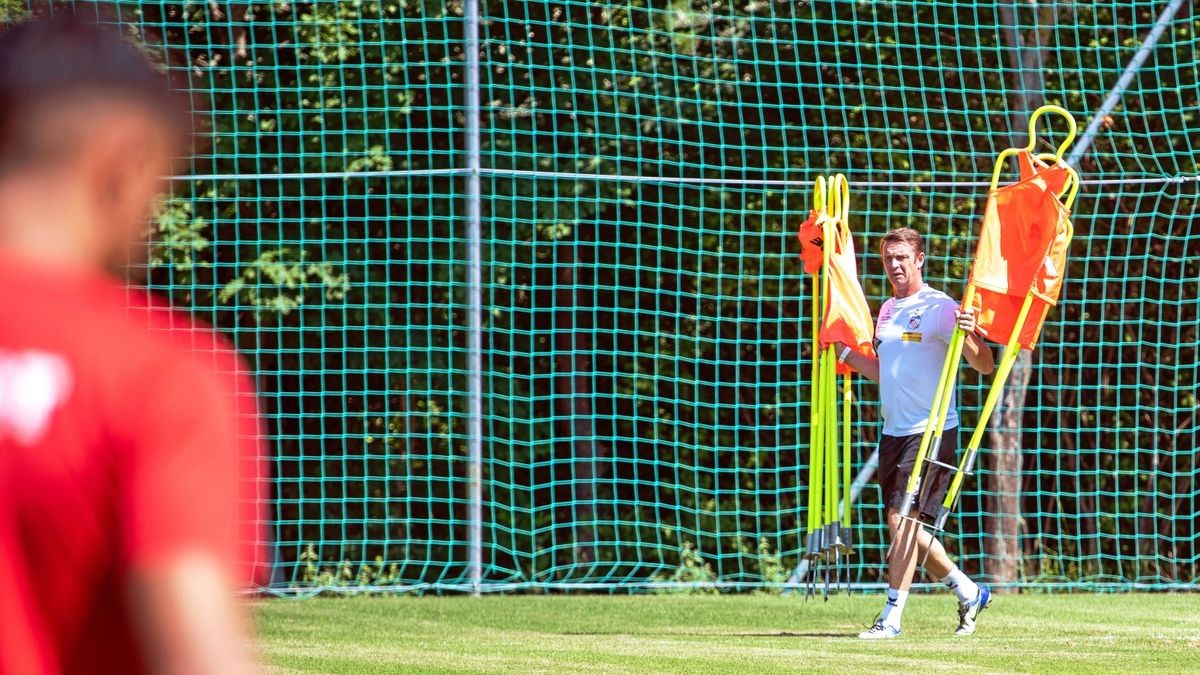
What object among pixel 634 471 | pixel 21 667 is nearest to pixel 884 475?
pixel 634 471

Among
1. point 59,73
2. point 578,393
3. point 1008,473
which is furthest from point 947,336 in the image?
point 59,73

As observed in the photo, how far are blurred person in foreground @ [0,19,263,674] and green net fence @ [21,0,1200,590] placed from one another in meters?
8.55

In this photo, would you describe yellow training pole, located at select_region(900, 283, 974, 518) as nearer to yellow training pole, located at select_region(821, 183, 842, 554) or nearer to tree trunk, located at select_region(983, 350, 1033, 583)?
yellow training pole, located at select_region(821, 183, 842, 554)

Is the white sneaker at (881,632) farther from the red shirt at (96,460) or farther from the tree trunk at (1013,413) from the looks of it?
the red shirt at (96,460)

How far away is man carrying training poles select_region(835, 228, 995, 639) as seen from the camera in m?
6.30

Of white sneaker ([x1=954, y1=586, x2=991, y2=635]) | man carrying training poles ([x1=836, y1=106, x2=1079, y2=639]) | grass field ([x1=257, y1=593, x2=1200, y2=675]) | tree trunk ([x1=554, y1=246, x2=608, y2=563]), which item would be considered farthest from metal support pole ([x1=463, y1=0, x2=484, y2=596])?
white sneaker ([x1=954, y1=586, x2=991, y2=635])

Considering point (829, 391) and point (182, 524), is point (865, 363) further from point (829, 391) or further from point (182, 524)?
point (182, 524)

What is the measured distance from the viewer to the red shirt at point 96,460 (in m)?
0.94

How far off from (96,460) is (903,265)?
556 centimetres

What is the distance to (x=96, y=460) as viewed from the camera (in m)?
0.95

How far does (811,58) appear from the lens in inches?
420

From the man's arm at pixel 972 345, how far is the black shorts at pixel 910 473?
1.00ft

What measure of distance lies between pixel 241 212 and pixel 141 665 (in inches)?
374

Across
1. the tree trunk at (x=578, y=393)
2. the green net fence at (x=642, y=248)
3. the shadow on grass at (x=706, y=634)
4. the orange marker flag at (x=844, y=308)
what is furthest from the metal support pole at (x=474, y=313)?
the orange marker flag at (x=844, y=308)
